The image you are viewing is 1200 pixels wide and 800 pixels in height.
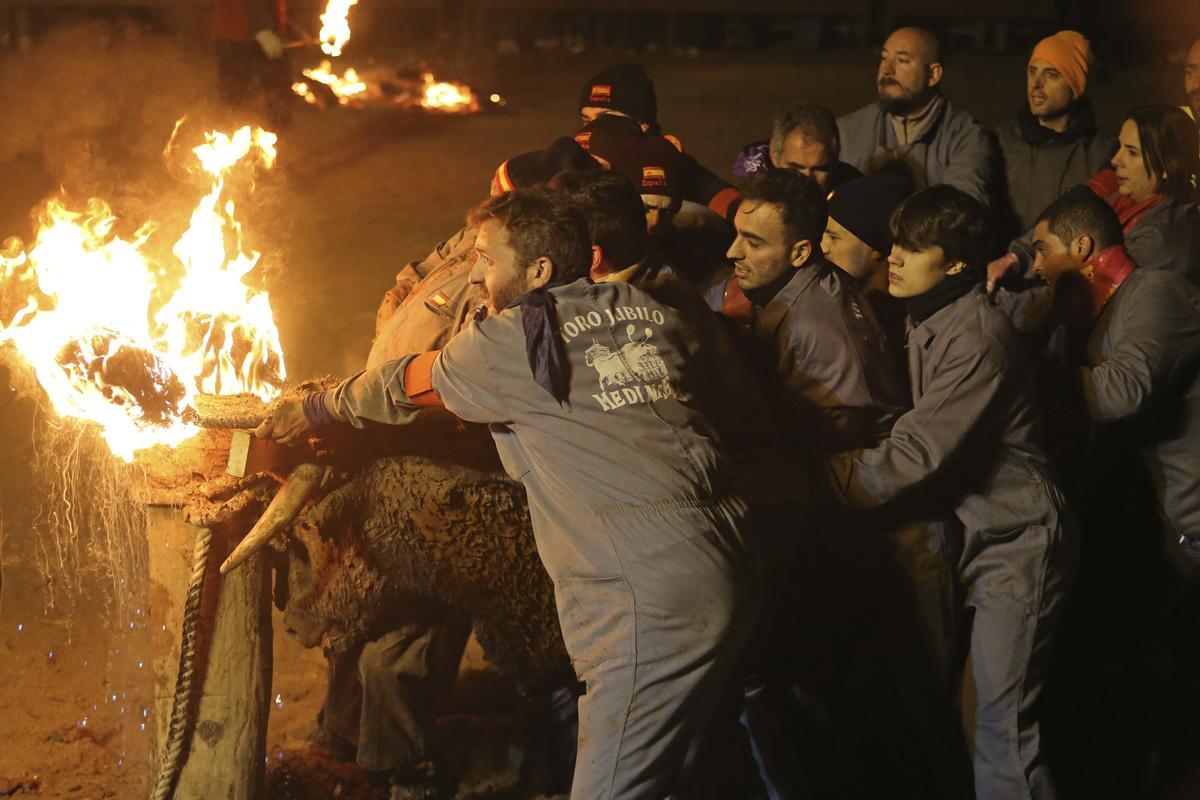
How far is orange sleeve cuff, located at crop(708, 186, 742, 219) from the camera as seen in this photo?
21.1 ft

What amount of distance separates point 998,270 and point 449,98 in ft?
28.9

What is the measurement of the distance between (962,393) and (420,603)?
7.09 feet

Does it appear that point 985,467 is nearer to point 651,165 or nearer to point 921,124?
point 651,165

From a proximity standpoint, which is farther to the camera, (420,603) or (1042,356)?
(1042,356)

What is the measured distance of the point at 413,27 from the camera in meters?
16.6

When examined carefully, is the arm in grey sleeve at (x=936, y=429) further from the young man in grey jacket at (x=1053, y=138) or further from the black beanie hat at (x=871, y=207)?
the young man in grey jacket at (x=1053, y=138)

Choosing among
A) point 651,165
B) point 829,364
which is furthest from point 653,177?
point 829,364

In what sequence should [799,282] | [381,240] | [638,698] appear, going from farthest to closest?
[381,240] → [799,282] → [638,698]

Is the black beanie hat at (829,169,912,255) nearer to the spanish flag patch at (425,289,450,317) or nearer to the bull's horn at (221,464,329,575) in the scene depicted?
the spanish flag patch at (425,289,450,317)

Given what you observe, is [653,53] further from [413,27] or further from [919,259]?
[919,259]

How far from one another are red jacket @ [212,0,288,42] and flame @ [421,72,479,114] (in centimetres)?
217

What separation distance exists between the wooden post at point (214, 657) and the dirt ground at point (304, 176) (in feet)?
2.24

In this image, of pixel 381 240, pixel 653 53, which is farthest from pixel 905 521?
pixel 653 53

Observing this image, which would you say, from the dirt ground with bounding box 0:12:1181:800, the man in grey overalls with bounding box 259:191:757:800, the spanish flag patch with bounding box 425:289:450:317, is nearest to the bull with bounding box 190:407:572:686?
the spanish flag patch with bounding box 425:289:450:317
